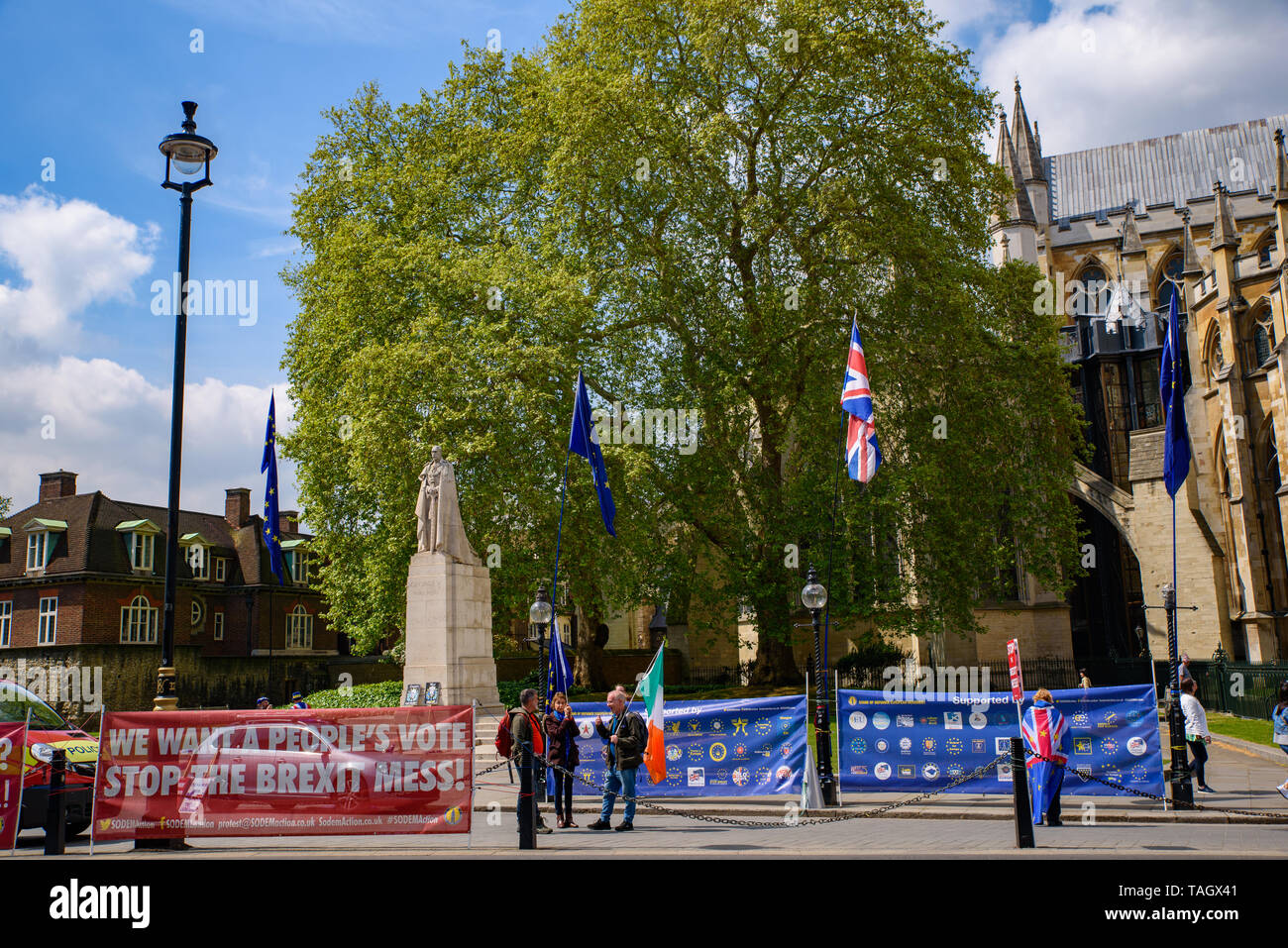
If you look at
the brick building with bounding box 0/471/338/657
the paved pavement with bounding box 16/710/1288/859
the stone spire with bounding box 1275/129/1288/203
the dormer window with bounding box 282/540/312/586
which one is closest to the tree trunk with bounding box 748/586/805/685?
the paved pavement with bounding box 16/710/1288/859

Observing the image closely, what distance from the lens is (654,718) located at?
12.9 metres

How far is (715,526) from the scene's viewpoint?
28844 mm

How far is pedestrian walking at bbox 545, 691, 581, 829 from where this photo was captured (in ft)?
41.9

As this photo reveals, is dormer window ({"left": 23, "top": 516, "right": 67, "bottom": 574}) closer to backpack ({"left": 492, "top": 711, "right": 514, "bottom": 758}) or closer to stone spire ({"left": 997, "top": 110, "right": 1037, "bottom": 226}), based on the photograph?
backpack ({"left": 492, "top": 711, "right": 514, "bottom": 758})

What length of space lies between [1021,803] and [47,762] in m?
11.0

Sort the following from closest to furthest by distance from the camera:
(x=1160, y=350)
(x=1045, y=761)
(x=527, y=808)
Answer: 1. (x=527, y=808)
2. (x=1045, y=761)
3. (x=1160, y=350)

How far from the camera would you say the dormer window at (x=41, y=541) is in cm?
4466

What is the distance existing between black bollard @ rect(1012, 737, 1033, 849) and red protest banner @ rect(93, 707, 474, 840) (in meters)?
5.65

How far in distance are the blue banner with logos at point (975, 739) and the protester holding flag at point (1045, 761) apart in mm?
1422

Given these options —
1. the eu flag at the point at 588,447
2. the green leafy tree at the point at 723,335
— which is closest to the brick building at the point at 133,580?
the green leafy tree at the point at 723,335

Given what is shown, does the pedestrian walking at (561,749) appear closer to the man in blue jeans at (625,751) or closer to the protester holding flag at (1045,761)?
the man in blue jeans at (625,751)

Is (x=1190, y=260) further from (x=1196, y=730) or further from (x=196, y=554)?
(x=196, y=554)

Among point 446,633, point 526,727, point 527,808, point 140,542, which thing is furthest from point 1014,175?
point 527,808
